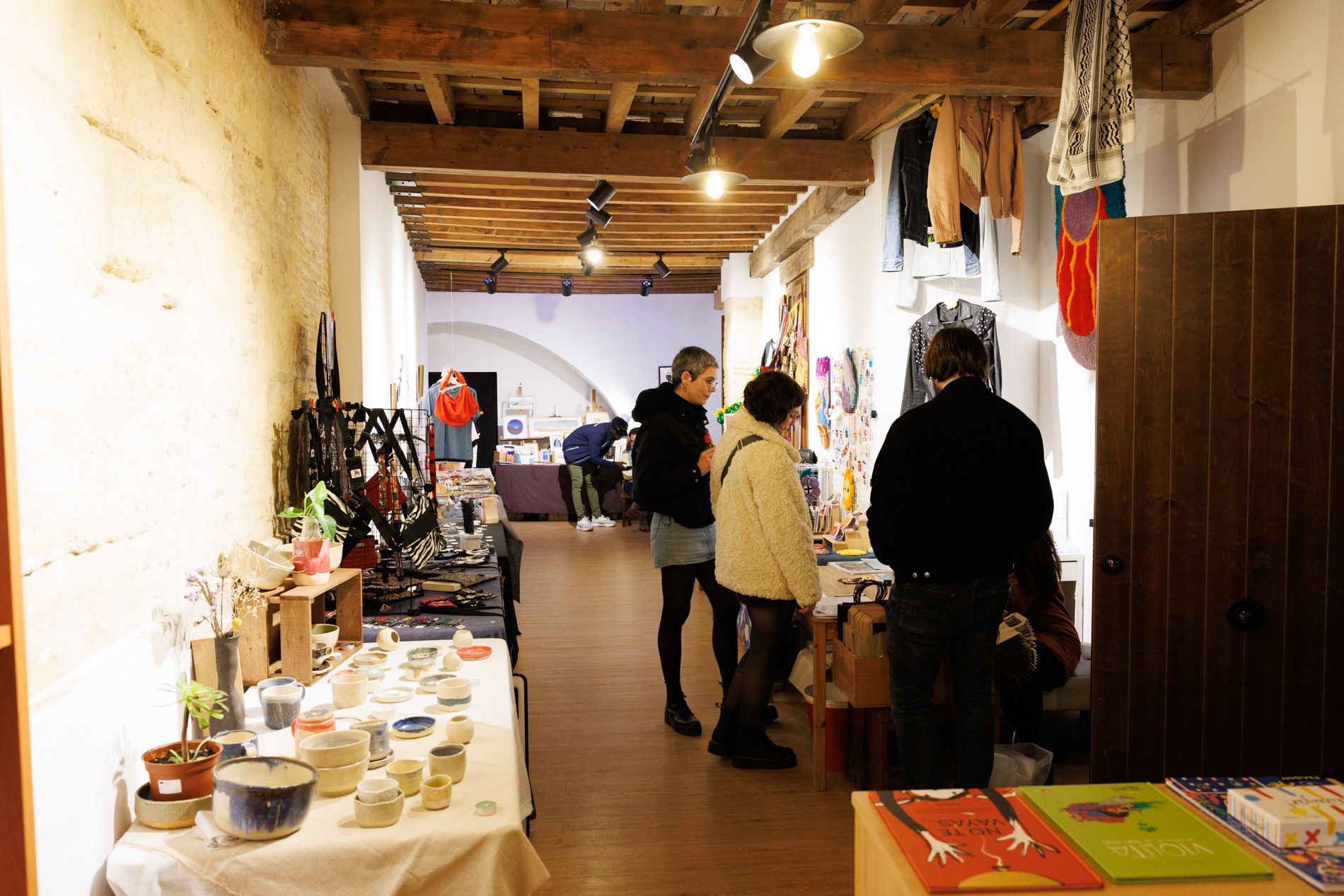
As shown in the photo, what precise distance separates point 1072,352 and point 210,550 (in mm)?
3847

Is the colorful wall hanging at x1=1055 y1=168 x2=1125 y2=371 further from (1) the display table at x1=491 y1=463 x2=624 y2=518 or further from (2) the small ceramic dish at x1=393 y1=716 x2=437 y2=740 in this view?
(1) the display table at x1=491 y1=463 x2=624 y2=518

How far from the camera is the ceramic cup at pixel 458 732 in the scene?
216cm

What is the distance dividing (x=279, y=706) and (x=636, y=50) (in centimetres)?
289

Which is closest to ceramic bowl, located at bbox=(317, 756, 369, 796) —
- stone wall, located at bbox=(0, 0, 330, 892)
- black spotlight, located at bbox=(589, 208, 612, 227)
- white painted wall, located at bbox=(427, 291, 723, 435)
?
stone wall, located at bbox=(0, 0, 330, 892)

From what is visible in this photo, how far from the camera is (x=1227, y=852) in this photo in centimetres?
143

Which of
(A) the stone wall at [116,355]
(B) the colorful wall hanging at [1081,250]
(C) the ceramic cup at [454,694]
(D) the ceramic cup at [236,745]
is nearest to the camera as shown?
(A) the stone wall at [116,355]

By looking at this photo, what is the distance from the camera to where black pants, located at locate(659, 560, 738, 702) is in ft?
12.5

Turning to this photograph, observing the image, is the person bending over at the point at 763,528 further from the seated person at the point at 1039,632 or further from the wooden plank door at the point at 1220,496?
the wooden plank door at the point at 1220,496

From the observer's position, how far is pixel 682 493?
12.5 ft

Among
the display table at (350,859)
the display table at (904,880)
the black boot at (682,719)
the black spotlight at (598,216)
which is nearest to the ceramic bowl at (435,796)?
the display table at (350,859)

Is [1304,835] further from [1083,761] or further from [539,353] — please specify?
[539,353]

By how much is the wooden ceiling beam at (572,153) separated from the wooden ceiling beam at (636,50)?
1.70m

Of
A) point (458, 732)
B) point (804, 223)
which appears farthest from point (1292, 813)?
point (804, 223)

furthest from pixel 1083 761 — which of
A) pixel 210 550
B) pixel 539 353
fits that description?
pixel 539 353
